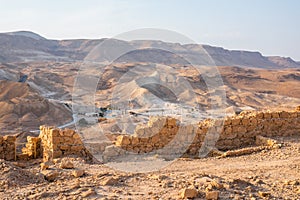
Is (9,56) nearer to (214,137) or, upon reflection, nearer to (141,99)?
(141,99)

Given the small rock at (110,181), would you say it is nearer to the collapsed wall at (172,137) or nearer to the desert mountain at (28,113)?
the collapsed wall at (172,137)

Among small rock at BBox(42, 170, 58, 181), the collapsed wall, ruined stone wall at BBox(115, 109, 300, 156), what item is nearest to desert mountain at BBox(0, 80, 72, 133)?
the collapsed wall

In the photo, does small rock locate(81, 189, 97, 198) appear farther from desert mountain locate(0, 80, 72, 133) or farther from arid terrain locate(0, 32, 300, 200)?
desert mountain locate(0, 80, 72, 133)

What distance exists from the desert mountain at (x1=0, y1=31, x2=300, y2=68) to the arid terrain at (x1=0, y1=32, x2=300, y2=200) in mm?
1173

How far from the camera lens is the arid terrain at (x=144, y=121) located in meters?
5.45

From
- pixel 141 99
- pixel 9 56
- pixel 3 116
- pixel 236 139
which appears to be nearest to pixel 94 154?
pixel 236 139

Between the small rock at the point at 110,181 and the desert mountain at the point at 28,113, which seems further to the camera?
the desert mountain at the point at 28,113

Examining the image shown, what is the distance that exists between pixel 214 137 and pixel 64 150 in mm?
3864

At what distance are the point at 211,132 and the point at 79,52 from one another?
94.8 m

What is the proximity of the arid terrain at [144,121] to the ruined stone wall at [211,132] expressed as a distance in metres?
0.26

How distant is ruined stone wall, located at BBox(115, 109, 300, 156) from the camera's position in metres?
9.52

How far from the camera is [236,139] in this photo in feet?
33.8

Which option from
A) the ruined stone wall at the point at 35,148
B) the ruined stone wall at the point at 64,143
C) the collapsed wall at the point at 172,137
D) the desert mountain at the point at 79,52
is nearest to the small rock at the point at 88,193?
the collapsed wall at the point at 172,137

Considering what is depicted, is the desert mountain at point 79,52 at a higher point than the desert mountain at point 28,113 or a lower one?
higher
